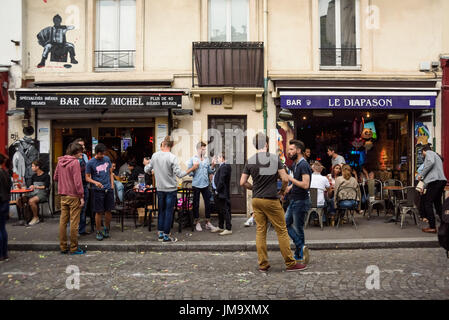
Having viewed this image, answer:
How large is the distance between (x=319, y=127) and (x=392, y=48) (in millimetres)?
2968

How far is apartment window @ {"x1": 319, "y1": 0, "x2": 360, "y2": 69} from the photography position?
11.1m

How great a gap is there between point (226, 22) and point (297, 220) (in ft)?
23.3

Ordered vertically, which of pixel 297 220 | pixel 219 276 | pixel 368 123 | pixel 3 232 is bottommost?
pixel 219 276

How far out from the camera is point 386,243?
24.5 feet

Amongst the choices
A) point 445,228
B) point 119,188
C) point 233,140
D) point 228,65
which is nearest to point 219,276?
point 445,228

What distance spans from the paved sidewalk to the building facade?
257 cm

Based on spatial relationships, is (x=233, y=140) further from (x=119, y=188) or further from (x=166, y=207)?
(x=166, y=207)

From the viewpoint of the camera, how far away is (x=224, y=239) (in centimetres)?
782

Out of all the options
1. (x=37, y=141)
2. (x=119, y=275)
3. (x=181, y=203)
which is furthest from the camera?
(x=37, y=141)

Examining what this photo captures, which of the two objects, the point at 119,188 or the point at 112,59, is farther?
the point at 112,59

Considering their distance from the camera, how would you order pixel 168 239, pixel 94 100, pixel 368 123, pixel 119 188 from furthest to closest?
pixel 368 123
pixel 119 188
pixel 94 100
pixel 168 239

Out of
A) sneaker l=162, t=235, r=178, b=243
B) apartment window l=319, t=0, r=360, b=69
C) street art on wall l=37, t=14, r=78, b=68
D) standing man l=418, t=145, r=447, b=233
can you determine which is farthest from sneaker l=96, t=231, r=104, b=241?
apartment window l=319, t=0, r=360, b=69
